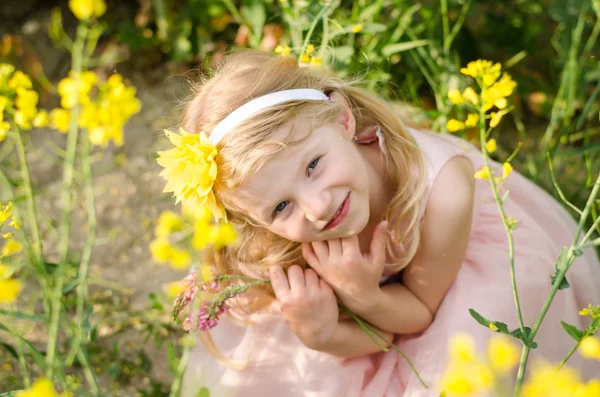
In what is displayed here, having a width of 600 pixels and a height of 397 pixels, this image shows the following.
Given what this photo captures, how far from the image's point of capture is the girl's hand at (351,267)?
1164 millimetres

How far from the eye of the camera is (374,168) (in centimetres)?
128

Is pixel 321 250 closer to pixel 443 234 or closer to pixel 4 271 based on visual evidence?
pixel 443 234

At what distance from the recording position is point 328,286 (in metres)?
1.20

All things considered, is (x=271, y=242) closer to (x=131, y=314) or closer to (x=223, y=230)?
(x=131, y=314)

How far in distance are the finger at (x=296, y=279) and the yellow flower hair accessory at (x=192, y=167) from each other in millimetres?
258

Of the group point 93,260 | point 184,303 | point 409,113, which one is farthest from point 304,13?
point 93,260

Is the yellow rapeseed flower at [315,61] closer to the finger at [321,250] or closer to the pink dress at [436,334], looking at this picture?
the pink dress at [436,334]

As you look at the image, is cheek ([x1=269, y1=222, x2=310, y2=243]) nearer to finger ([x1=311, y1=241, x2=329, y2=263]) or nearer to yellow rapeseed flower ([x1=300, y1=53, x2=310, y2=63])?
finger ([x1=311, y1=241, x2=329, y2=263])

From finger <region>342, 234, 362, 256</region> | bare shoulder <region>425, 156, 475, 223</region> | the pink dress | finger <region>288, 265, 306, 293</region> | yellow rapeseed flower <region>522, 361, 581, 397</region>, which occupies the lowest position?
the pink dress

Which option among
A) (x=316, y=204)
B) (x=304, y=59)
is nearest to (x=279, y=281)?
(x=316, y=204)

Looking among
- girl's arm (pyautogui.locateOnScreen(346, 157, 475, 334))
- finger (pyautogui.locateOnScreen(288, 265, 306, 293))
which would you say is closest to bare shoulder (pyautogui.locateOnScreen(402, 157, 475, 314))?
girl's arm (pyautogui.locateOnScreen(346, 157, 475, 334))

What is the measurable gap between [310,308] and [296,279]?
0.06 metres

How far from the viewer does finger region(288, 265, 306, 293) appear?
1182 mm

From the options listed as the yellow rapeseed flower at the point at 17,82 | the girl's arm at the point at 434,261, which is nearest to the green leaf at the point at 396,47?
the girl's arm at the point at 434,261
